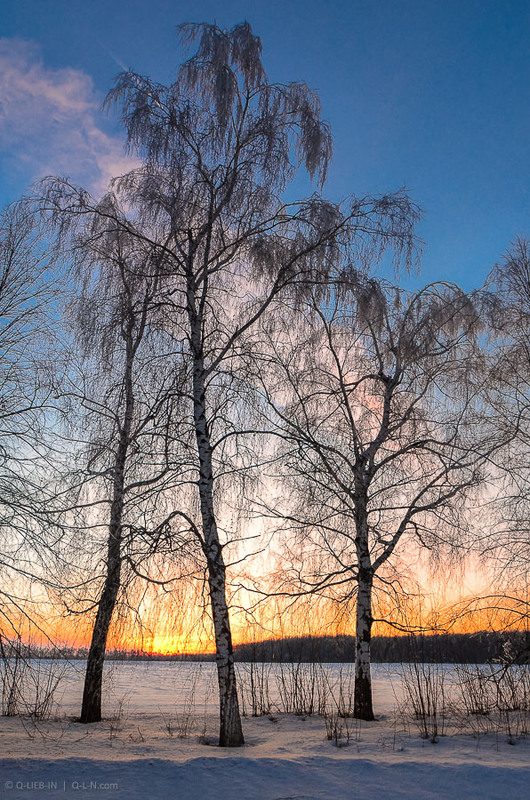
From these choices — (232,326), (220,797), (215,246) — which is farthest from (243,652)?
(215,246)

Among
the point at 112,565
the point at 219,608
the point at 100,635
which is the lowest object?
the point at 100,635

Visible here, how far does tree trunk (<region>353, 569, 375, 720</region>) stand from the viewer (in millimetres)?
11258

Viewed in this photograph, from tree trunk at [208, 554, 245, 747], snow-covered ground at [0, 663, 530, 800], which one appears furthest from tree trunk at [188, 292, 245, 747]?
snow-covered ground at [0, 663, 530, 800]

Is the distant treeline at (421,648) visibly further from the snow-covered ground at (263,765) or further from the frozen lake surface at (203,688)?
the snow-covered ground at (263,765)

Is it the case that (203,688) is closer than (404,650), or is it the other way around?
(404,650)

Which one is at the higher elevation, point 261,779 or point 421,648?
point 421,648

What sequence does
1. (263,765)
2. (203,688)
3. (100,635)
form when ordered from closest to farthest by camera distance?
(263,765), (100,635), (203,688)

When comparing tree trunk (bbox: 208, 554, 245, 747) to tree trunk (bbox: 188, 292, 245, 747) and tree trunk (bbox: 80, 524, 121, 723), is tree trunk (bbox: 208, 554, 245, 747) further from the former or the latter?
tree trunk (bbox: 80, 524, 121, 723)

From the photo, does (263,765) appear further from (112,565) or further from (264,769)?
(112,565)

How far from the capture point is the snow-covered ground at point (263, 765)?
22.1 feet

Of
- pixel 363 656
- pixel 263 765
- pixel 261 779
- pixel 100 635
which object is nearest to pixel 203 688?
pixel 100 635

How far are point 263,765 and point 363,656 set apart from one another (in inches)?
164

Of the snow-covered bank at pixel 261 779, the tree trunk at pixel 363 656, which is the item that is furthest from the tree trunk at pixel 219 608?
the tree trunk at pixel 363 656

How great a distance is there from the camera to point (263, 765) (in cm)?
755
